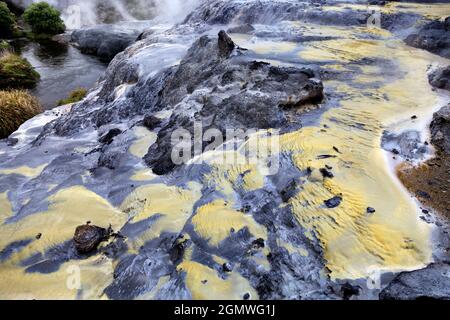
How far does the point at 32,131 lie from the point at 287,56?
25.4 feet

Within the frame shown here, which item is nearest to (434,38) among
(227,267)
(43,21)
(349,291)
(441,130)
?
(441,130)

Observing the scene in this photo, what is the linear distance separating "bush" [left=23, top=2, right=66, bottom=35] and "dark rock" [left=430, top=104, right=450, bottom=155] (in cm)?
2751

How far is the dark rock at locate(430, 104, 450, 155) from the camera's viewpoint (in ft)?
22.0

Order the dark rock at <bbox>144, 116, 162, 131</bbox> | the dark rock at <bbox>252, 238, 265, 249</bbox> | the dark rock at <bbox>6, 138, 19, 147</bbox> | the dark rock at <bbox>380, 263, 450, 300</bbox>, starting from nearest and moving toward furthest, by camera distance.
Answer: the dark rock at <bbox>380, 263, 450, 300</bbox>, the dark rock at <bbox>252, 238, 265, 249</bbox>, the dark rock at <bbox>144, 116, 162, 131</bbox>, the dark rock at <bbox>6, 138, 19, 147</bbox>

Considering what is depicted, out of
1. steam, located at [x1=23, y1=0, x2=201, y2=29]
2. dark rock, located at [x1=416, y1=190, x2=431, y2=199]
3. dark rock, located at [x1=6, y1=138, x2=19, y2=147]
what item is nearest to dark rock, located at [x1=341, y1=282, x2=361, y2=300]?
dark rock, located at [x1=416, y1=190, x2=431, y2=199]

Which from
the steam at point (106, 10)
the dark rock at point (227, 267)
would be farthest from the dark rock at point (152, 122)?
the steam at point (106, 10)

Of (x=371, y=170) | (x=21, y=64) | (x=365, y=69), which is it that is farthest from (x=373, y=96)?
(x=21, y=64)

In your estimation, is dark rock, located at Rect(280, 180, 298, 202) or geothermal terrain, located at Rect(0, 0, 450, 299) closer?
geothermal terrain, located at Rect(0, 0, 450, 299)

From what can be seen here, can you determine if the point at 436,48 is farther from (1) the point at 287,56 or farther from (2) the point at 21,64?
(2) the point at 21,64

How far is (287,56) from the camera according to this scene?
10.6m

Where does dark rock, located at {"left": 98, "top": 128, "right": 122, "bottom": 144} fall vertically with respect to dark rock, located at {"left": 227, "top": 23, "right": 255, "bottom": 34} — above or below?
below

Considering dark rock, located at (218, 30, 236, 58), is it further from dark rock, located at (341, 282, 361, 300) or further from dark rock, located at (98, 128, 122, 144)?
dark rock, located at (341, 282, 361, 300)

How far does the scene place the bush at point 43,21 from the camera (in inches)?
1091

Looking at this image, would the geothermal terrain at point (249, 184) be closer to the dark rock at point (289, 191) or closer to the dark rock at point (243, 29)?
the dark rock at point (289, 191)
